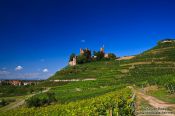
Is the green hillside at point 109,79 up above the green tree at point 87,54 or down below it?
below

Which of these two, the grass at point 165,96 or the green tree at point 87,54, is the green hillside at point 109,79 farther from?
the green tree at point 87,54

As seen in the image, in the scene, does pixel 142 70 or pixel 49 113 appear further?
pixel 142 70

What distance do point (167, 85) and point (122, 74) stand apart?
4089 cm

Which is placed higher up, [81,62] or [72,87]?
[81,62]

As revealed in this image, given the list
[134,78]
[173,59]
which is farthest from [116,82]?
[173,59]

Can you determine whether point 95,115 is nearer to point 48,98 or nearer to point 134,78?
point 48,98

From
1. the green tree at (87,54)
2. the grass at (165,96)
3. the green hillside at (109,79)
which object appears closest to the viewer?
the grass at (165,96)

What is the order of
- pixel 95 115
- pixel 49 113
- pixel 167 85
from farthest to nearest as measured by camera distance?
pixel 167 85, pixel 49 113, pixel 95 115

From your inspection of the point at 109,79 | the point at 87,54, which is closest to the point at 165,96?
the point at 109,79

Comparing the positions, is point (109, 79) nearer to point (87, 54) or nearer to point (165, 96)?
point (165, 96)

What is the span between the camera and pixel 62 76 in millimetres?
121188

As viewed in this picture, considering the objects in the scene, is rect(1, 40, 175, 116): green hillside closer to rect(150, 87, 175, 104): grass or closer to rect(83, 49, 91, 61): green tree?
rect(150, 87, 175, 104): grass

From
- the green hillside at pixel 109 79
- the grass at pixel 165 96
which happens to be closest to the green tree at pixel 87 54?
the green hillside at pixel 109 79

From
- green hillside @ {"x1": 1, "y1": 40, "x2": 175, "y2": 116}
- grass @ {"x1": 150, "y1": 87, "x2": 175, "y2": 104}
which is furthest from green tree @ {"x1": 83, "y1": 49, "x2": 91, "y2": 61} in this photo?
grass @ {"x1": 150, "y1": 87, "x2": 175, "y2": 104}
